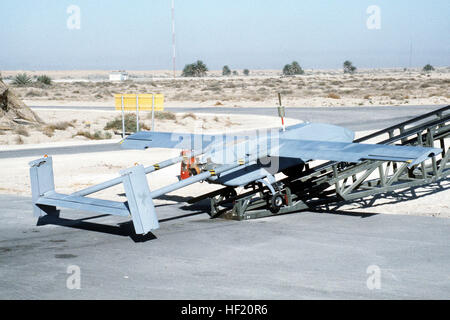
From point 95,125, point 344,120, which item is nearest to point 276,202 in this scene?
point 344,120

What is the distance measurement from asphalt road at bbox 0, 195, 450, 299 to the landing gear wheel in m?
0.31

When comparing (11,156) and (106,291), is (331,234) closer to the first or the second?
(106,291)

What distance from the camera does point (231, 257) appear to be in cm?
1073

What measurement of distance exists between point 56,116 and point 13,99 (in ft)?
28.0

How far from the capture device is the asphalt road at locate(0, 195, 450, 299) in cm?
876

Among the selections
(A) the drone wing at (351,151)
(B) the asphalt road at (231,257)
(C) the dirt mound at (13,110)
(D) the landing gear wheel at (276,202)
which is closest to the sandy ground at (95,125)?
(C) the dirt mound at (13,110)

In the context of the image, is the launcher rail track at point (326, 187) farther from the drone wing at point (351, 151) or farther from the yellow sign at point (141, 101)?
the yellow sign at point (141, 101)

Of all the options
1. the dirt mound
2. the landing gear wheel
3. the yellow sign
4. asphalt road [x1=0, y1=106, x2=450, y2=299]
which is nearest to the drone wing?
the landing gear wheel

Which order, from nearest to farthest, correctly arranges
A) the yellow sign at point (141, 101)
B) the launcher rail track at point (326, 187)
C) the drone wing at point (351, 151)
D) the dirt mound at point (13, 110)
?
the drone wing at point (351, 151), the launcher rail track at point (326, 187), the yellow sign at point (141, 101), the dirt mound at point (13, 110)

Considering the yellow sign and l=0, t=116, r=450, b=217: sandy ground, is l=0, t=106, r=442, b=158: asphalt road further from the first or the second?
the yellow sign

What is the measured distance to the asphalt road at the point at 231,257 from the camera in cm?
876

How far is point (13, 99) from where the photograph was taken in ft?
144

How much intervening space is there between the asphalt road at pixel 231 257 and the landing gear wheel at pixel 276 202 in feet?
1.03

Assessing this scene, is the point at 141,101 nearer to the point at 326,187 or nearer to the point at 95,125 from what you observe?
the point at 95,125
